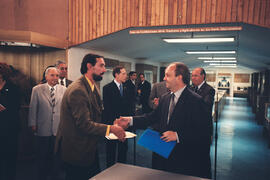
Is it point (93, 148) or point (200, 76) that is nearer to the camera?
point (93, 148)

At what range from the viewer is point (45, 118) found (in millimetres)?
3396

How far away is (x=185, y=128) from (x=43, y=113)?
2.26 m

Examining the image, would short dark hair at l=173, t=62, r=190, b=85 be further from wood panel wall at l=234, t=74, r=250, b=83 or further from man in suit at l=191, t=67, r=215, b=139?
wood panel wall at l=234, t=74, r=250, b=83

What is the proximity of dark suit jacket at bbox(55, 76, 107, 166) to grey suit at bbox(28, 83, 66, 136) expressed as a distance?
3.84 feet

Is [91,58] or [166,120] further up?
[91,58]

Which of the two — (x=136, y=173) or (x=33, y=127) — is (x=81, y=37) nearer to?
(x=33, y=127)

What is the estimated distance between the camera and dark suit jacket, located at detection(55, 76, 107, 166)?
217cm

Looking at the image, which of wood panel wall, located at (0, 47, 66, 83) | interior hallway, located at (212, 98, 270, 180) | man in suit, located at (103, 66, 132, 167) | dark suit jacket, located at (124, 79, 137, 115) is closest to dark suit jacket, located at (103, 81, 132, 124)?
man in suit, located at (103, 66, 132, 167)

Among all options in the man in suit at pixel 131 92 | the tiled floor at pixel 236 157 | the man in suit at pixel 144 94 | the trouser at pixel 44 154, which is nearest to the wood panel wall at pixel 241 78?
the tiled floor at pixel 236 157

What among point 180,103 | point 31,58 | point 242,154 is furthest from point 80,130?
point 242,154

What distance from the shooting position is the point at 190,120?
221 cm

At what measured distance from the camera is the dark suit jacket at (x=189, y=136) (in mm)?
2186

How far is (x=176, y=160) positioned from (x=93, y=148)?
0.88 metres

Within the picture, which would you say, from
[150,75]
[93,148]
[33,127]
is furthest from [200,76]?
[150,75]
